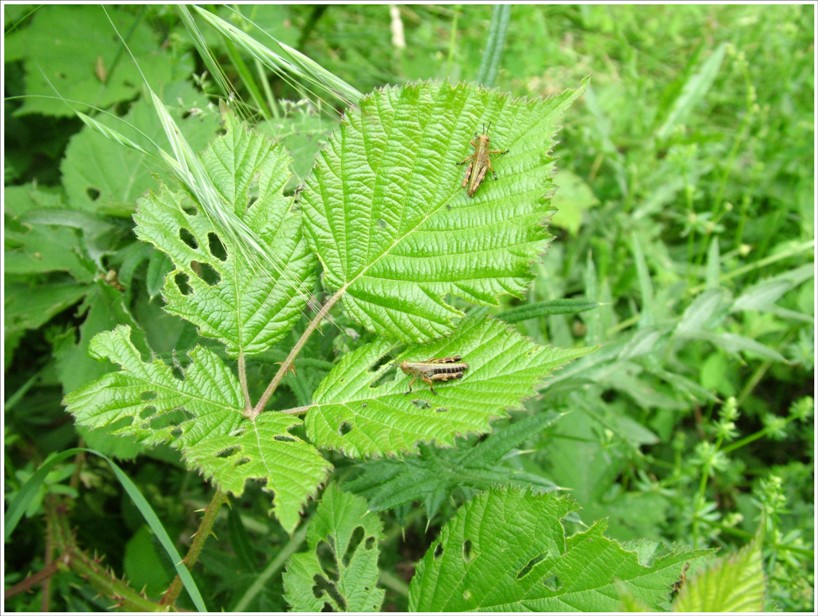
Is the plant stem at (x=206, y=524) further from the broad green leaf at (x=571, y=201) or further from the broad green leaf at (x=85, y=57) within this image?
the broad green leaf at (x=571, y=201)

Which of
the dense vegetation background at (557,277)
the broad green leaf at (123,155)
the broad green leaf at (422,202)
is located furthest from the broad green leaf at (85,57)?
the broad green leaf at (422,202)

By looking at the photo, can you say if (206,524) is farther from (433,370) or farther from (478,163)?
(478,163)

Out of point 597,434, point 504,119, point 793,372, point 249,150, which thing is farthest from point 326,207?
point 793,372

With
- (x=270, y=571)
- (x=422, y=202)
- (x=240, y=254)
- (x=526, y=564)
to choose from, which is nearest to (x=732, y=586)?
(x=526, y=564)

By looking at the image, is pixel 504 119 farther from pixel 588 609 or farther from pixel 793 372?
pixel 793 372

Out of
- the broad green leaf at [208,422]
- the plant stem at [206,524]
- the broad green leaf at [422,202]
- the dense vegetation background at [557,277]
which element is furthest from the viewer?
the dense vegetation background at [557,277]

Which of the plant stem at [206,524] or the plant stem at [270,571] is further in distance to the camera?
the plant stem at [270,571]

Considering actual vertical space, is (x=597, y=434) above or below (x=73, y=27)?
below
